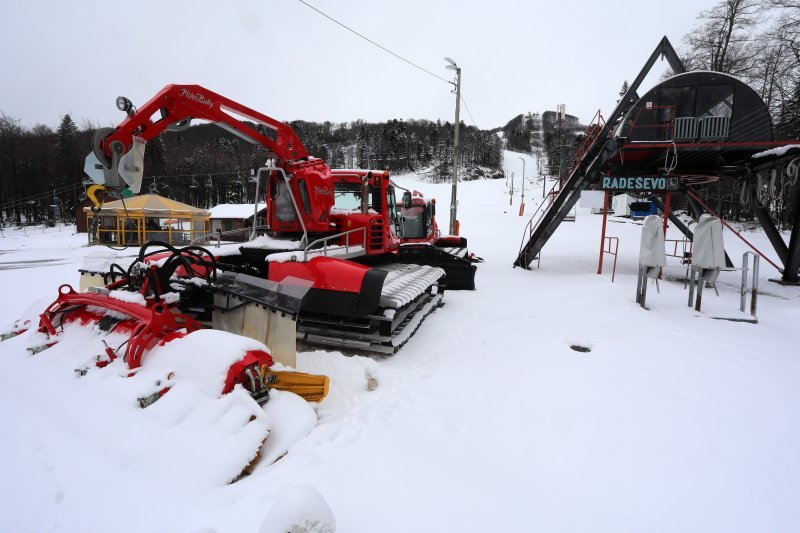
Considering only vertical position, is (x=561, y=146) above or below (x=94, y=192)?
above

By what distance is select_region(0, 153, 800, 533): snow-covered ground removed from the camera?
2461 millimetres

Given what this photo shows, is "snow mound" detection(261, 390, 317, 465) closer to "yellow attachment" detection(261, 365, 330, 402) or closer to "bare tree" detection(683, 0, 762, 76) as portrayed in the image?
"yellow attachment" detection(261, 365, 330, 402)

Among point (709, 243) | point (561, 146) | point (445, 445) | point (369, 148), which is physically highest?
point (369, 148)

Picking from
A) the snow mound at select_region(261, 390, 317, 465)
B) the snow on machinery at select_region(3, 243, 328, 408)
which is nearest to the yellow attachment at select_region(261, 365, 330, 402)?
the snow on machinery at select_region(3, 243, 328, 408)

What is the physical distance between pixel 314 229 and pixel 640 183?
1001 cm

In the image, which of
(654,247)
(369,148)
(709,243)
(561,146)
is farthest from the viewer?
(369,148)

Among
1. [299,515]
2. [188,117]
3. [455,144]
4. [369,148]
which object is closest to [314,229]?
[188,117]

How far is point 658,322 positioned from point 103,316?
26.1 ft

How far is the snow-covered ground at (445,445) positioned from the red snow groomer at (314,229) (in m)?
0.68

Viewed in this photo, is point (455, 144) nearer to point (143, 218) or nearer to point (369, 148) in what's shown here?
point (143, 218)

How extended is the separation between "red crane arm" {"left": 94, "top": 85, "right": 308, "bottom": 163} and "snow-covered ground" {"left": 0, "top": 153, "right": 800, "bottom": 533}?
246 centimetres

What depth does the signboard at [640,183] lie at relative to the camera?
11.3 metres

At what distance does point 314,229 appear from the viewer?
20.8ft

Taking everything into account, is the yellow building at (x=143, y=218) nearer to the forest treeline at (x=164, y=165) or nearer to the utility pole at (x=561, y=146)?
the forest treeline at (x=164, y=165)
